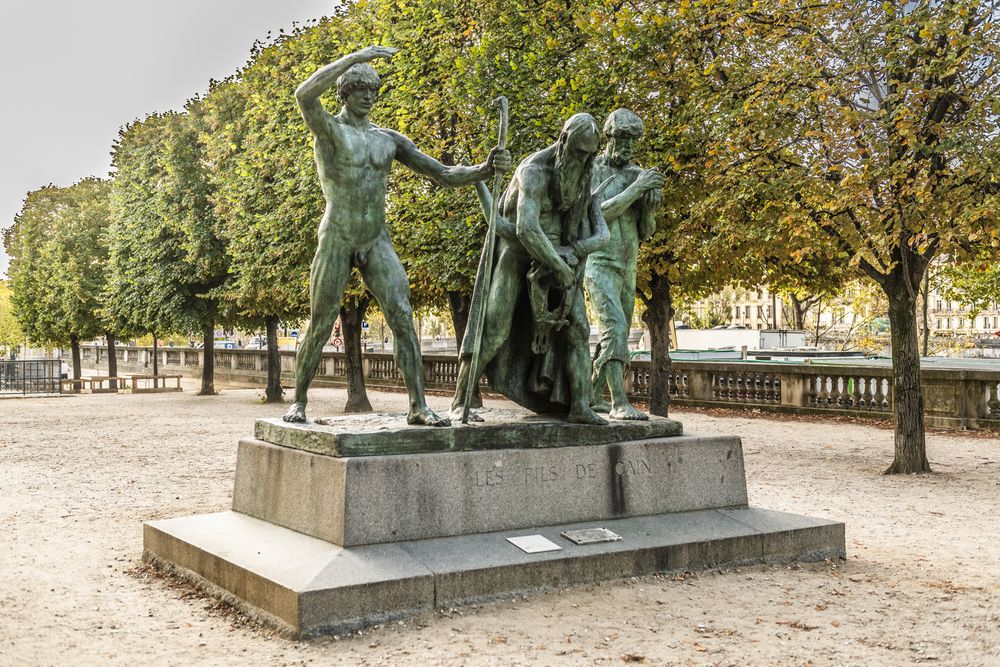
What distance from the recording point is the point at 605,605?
621 cm

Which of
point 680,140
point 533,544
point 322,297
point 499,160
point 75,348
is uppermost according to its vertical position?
point 680,140

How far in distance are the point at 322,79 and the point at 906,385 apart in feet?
30.0

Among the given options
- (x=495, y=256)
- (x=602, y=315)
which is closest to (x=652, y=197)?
(x=602, y=315)

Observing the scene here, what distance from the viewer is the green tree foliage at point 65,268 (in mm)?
37469

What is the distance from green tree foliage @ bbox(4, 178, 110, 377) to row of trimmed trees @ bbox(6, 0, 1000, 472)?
10.9 metres

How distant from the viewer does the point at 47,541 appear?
863cm

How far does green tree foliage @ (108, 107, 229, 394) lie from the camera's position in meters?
27.3

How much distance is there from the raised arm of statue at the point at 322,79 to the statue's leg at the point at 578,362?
234 centimetres

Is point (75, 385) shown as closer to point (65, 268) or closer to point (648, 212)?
point (65, 268)

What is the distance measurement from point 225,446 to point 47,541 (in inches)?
301

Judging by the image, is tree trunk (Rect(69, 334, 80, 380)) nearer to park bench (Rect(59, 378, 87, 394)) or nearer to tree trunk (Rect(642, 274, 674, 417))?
park bench (Rect(59, 378, 87, 394))

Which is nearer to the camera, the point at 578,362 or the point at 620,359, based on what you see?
the point at 578,362

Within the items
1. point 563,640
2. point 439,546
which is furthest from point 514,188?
point 563,640

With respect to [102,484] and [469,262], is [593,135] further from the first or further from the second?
[469,262]
